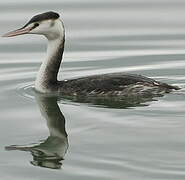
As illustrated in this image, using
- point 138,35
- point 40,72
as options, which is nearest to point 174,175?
point 40,72

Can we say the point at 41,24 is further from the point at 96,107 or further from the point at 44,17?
the point at 96,107

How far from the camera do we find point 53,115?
1258 centimetres

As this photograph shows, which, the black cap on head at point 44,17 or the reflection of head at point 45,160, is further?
the black cap on head at point 44,17

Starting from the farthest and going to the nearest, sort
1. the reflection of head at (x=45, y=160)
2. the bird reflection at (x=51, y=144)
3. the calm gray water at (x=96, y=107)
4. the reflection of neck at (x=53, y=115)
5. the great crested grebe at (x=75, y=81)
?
the great crested grebe at (x=75, y=81) < the reflection of neck at (x=53, y=115) < the bird reflection at (x=51, y=144) < the reflection of head at (x=45, y=160) < the calm gray water at (x=96, y=107)

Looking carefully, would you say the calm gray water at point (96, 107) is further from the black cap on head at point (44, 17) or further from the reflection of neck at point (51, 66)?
the black cap on head at point (44, 17)

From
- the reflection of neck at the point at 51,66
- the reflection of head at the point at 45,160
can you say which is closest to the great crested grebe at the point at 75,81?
the reflection of neck at the point at 51,66

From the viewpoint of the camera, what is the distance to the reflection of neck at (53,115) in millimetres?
11695

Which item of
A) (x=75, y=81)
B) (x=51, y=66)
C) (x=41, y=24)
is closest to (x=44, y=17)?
(x=41, y=24)

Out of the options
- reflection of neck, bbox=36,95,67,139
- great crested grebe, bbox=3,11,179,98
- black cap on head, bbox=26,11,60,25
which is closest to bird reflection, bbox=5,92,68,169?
reflection of neck, bbox=36,95,67,139

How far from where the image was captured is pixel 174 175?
31.8ft

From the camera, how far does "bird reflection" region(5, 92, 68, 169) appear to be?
1044 centimetres

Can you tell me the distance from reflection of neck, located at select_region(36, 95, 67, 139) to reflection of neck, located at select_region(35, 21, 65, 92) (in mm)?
200

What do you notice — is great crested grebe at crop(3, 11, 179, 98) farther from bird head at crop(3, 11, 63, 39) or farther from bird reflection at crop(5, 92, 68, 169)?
bird reflection at crop(5, 92, 68, 169)

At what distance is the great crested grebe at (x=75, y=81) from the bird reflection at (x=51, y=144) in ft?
1.26
